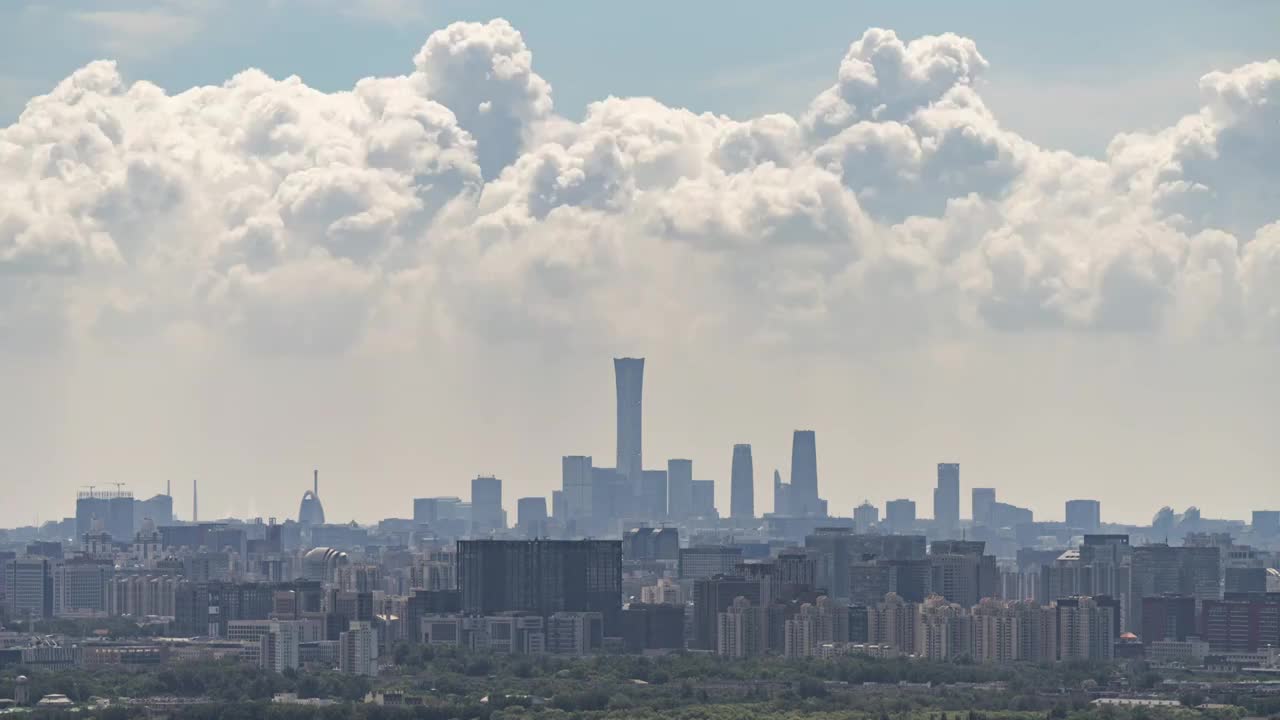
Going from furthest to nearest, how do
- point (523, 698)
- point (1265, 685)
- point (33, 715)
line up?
point (1265, 685) < point (523, 698) < point (33, 715)

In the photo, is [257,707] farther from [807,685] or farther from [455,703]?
[807,685]

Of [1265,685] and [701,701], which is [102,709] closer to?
[701,701]

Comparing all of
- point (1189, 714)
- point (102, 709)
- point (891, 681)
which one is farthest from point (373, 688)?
point (1189, 714)

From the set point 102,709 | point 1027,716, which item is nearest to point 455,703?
point 102,709

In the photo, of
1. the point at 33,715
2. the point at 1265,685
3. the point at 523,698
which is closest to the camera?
the point at 33,715

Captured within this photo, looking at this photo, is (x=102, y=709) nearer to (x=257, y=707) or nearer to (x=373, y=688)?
(x=257, y=707)

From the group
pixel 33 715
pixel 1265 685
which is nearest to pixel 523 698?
pixel 33 715

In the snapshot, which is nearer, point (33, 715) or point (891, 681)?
point (33, 715)

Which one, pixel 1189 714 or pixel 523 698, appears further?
pixel 523 698
